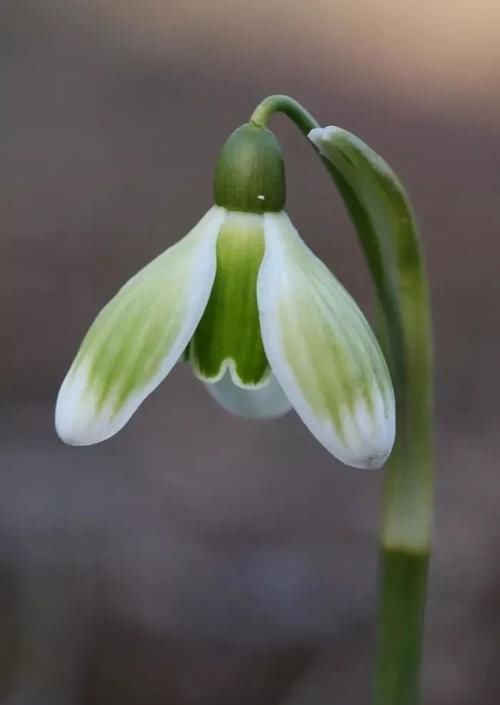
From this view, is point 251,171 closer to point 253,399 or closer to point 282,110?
point 282,110

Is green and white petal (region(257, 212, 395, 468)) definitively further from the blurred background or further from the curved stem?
the blurred background

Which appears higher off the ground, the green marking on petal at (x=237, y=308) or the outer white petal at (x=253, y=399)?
the green marking on petal at (x=237, y=308)

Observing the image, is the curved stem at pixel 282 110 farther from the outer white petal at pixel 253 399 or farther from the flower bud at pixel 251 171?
the outer white petal at pixel 253 399

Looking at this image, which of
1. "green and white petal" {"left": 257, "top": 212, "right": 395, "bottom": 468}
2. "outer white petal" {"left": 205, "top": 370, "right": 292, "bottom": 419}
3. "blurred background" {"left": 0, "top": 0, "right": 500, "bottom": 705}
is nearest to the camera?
"green and white petal" {"left": 257, "top": 212, "right": 395, "bottom": 468}

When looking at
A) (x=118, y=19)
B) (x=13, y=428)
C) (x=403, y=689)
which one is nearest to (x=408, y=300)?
(x=403, y=689)

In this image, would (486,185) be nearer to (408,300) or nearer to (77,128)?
(77,128)

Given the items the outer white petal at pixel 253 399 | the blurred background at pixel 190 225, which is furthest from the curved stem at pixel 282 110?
the blurred background at pixel 190 225

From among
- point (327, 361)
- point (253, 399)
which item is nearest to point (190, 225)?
point (253, 399)

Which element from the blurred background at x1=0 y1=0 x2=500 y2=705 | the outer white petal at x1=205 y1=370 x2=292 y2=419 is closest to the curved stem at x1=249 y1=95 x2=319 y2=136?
the outer white petal at x1=205 y1=370 x2=292 y2=419
